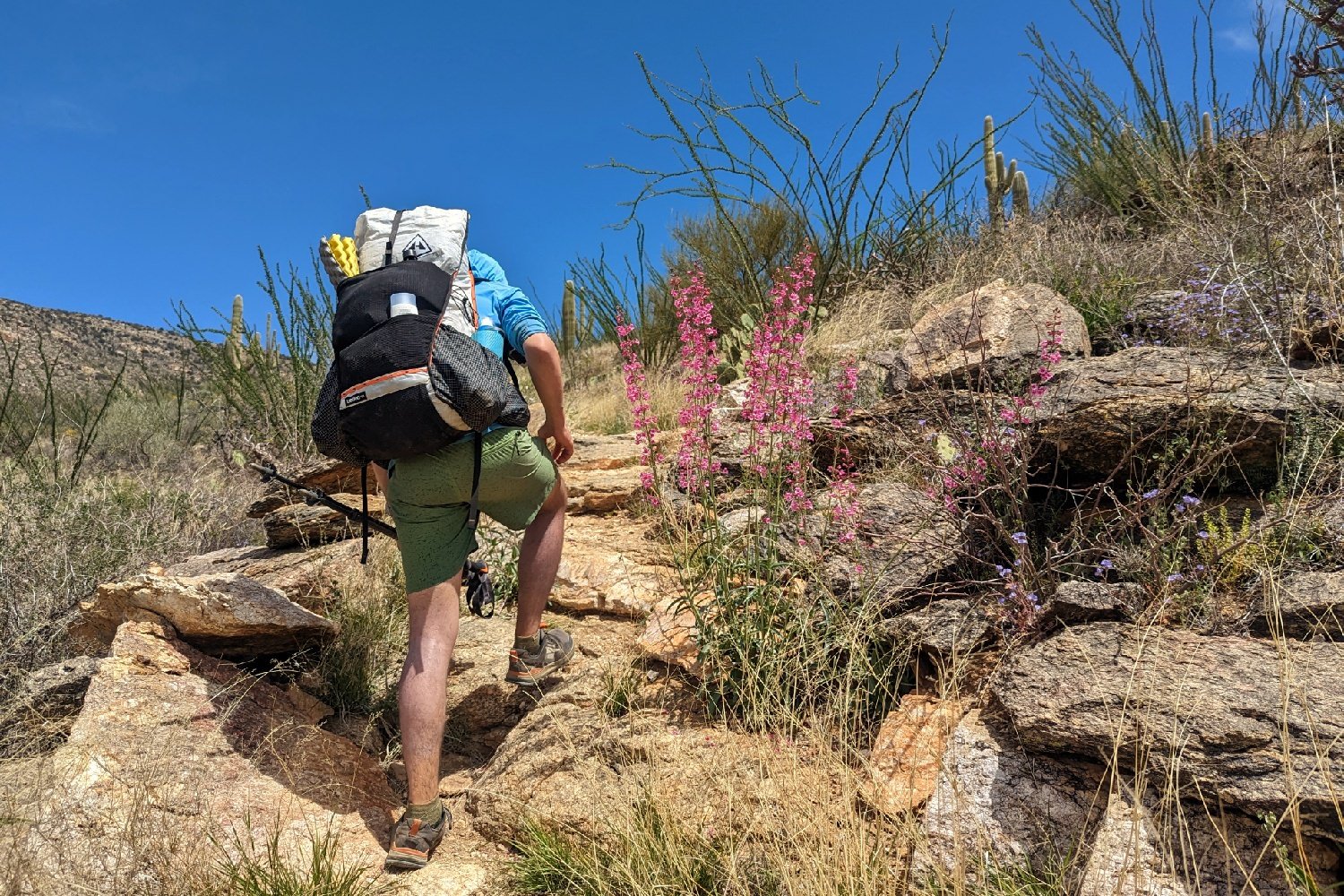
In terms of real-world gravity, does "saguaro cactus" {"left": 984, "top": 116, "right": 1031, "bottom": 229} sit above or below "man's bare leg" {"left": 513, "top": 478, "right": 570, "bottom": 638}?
above

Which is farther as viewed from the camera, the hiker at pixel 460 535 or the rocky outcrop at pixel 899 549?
the rocky outcrop at pixel 899 549

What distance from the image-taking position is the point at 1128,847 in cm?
189

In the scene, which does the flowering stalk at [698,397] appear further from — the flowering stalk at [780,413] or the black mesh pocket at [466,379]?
the black mesh pocket at [466,379]

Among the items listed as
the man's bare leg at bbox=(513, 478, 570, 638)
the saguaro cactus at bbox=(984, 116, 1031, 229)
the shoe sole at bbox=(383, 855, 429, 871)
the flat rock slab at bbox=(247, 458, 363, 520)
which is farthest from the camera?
the saguaro cactus at bbox=(984, 116, 1031, 229)

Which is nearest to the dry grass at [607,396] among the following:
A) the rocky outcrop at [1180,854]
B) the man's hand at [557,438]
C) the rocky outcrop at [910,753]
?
the man's hand at [557,438]

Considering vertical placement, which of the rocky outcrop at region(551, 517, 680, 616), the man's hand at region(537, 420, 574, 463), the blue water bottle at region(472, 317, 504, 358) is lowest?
the rocky outcrop at region(551, 517, 680, 616)

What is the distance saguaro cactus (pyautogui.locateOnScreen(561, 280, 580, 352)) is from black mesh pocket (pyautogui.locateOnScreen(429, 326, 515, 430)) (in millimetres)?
8781

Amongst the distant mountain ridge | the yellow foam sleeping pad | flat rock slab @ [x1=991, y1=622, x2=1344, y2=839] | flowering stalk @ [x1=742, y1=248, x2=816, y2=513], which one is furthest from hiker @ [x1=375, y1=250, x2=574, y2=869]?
the distant mountain ridge

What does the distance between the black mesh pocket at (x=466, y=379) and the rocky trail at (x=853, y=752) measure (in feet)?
3.06

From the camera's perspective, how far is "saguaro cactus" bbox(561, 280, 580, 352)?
458 inches

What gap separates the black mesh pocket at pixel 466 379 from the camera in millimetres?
2475

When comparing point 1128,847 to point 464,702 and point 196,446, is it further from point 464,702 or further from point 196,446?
point 196,446

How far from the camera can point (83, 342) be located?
19984 millimetres

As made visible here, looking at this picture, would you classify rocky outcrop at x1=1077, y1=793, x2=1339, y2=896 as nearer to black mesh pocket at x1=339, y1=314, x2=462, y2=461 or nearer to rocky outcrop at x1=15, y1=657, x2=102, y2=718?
black mesh pocket at x1=339, y1=314, x2=462, y2=461
